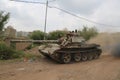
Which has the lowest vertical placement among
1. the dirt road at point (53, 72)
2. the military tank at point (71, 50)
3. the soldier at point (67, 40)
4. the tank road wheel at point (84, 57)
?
the dirt road at point (53, 72)

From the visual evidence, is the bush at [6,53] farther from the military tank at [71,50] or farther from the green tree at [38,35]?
the green tree at [38,35]

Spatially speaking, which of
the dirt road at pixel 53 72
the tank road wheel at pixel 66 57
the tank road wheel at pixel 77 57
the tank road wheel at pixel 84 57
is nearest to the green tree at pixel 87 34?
the tank road wheel at pixel 84 57

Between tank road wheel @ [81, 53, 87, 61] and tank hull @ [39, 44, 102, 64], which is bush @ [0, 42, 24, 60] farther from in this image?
tank road wheel @ [81, 53, 87, 61]

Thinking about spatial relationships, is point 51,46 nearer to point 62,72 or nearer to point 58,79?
point 62,72

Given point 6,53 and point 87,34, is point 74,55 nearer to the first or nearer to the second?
point 6,53

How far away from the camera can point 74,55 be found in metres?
20.8

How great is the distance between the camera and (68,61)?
2027 centimetres

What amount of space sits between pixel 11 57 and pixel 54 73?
274 inches

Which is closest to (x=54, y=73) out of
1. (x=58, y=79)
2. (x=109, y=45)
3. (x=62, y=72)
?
(x=62, y=72)

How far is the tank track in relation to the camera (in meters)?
19.8

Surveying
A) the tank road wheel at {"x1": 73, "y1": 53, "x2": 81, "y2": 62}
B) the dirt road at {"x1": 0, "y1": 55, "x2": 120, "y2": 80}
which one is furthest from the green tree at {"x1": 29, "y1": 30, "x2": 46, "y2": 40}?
the dirt road at {"x1": 0, "y1": 55, "x2": 120, "y2": 80}

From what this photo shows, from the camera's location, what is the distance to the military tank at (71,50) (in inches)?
782

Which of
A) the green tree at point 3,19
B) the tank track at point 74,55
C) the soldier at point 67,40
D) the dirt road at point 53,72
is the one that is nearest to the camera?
the dirt road at point 53,72

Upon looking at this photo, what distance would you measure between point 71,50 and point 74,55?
47 cm
